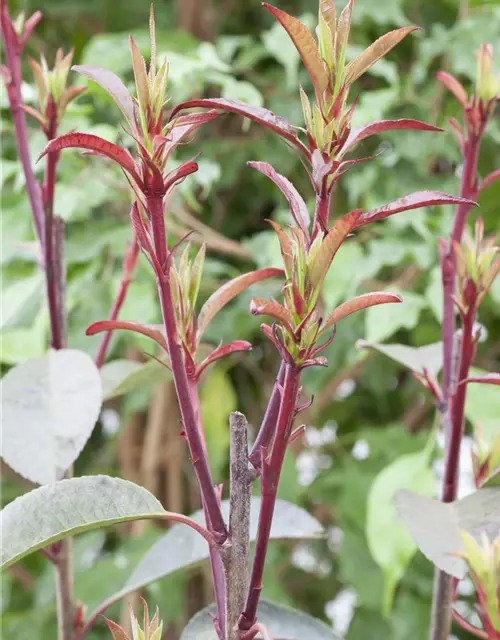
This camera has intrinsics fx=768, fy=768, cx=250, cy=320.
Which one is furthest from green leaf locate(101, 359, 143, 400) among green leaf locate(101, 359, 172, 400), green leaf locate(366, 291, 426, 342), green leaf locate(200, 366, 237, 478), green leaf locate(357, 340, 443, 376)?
green leaf locate(200, 366, 237, 478)

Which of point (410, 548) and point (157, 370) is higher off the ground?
point (157, 370)

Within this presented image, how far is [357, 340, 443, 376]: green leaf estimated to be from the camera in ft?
1.02

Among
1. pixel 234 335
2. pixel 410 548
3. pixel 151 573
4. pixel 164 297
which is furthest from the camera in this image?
pixel 234 335

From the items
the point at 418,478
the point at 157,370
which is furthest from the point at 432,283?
the point at 157,370

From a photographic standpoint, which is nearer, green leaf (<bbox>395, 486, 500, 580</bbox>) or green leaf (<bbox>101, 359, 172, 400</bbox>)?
green leaf (<bbox>395, 486, 500, 580</bbox>)

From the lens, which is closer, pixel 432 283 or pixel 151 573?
pixel 151 573

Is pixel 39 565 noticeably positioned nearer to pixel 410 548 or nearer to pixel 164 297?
pixel 410 548

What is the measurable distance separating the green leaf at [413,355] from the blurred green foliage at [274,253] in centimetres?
17

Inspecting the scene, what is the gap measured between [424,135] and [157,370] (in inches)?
17.9

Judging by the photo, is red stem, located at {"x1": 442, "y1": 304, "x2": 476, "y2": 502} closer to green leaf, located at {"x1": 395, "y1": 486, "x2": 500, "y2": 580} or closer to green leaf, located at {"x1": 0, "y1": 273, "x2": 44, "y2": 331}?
green leaf, located at {"x1": 395, "y1": 486, "x2": 500, "y2": 580}

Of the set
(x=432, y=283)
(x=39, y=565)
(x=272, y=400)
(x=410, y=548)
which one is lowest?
(x=39, y=565)

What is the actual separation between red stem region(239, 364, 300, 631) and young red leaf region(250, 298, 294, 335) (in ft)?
0.03

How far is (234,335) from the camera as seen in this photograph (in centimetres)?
70

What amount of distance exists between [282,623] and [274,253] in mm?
375
